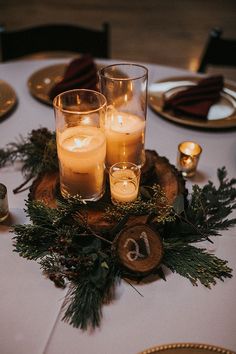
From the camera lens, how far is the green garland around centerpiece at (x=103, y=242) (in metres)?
0.66

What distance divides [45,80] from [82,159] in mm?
616

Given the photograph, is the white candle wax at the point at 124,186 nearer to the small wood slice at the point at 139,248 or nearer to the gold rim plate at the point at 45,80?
the small wood slice at the point at 139,248

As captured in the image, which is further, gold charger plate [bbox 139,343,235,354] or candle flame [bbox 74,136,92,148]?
candle flame [bbox 74,136,92,148]

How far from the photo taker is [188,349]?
0.58m

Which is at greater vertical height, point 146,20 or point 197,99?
point 197,99

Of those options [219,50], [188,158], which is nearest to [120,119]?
[188,158]

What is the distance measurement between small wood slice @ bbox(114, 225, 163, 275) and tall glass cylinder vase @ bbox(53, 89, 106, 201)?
0.43ft

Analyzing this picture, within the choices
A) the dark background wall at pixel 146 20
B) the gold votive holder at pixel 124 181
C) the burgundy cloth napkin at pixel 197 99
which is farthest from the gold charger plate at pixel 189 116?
the dark background wall at pixel 146 20

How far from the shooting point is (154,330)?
0.63 metres

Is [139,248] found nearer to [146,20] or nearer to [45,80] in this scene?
[45,80]

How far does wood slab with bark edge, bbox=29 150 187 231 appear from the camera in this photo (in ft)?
2.50

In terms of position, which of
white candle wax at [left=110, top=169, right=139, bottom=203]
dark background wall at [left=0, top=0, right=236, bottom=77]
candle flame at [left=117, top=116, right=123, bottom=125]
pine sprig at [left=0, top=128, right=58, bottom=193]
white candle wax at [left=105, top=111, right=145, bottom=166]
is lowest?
dark background wall at [left=0, top=0, right=236, bottom=77]

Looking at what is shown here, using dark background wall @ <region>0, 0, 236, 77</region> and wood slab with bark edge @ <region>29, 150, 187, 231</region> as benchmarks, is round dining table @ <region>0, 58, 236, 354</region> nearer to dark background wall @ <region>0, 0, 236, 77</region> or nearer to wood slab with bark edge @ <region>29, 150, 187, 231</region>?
wood slab with bark edge @ <region>29, 150, 187, 231</region>

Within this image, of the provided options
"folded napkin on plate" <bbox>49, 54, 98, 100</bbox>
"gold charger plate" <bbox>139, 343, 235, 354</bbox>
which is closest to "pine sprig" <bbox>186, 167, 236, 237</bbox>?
"gold charger plate" <bbox>139, 343, 235, 354</bbox>
